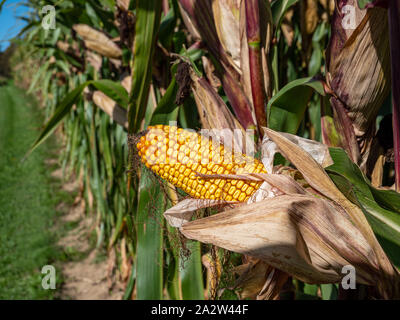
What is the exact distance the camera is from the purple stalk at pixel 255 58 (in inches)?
31.2

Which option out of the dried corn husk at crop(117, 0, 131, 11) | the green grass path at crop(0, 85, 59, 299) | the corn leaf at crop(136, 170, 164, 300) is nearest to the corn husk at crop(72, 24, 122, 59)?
the dried corn husk at crop(117, 0, 131, 11)

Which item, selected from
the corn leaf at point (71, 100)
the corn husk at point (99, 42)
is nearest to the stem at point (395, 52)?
the corn leaf at point (71, 100)

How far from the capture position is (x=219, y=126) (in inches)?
33.2

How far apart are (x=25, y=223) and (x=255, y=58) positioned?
361cm

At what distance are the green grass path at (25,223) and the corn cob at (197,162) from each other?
2.18 metres

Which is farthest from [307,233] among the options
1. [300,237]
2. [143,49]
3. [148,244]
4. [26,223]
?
[26,223]

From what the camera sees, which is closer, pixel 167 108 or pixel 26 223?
pixel 167 108

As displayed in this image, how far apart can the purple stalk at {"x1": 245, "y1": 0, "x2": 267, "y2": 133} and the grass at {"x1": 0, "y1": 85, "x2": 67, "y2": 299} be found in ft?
7.45

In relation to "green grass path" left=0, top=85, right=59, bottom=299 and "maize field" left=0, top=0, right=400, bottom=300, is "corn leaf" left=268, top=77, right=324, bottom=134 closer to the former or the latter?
"maize field" left=0, top=0, right=400, bottom=300

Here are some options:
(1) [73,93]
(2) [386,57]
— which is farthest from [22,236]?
(2) [386,57]

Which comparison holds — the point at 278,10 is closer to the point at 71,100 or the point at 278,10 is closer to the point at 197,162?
the point at 197,162

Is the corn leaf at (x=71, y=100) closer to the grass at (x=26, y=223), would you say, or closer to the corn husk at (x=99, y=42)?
the corn husk at (x=99, y=42)

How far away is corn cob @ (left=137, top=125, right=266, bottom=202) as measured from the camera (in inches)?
27.5

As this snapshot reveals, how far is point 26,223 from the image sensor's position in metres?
3.58
